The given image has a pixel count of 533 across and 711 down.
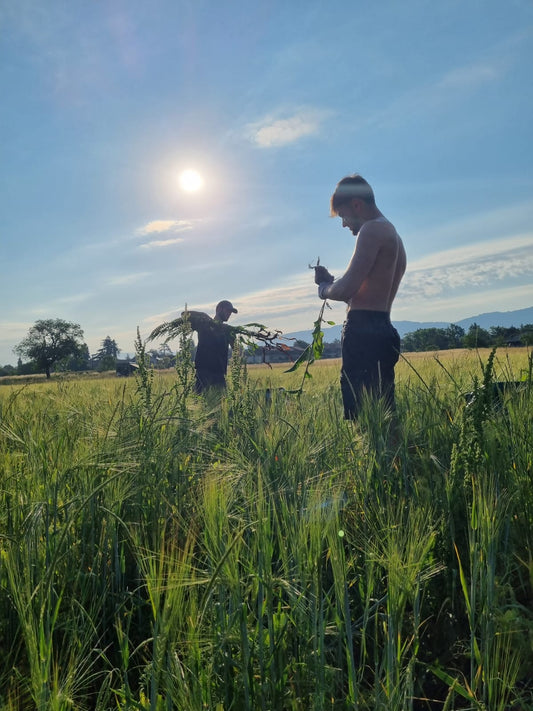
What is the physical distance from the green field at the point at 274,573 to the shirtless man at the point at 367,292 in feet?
2.17

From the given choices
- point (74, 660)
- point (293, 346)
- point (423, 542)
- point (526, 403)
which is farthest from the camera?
point (293, 346)

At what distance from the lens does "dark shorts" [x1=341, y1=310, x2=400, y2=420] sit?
111 inches

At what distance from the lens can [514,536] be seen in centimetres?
142

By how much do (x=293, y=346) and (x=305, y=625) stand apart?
9.29ft

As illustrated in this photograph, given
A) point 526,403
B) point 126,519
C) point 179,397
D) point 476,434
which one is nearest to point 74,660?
point 126,519

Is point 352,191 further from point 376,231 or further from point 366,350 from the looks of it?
point 366,350

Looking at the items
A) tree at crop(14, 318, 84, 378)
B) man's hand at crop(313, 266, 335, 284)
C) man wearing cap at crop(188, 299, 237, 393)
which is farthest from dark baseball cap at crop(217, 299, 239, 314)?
tree at crop(14, 318, 84, 378)

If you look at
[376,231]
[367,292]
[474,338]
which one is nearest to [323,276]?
[367,292]

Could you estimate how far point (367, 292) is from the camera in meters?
2.84

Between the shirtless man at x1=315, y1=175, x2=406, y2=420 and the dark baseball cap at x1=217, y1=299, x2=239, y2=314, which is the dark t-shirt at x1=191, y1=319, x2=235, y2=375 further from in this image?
the shirtless man at x1=315, y1=175, x2=406, y2=420

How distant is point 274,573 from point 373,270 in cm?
197

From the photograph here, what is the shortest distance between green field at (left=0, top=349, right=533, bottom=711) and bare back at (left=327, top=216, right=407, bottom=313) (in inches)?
34.0

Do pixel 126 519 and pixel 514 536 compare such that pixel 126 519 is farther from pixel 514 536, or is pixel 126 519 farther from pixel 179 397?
pixel 514 536

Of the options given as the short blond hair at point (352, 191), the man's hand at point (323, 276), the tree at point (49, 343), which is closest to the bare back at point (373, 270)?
the short blond hair at point (352, 191)
